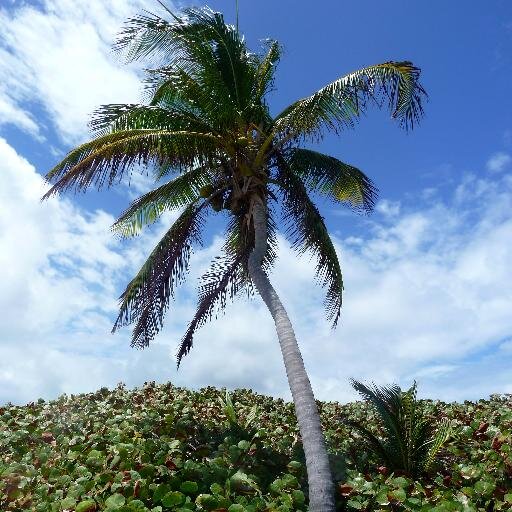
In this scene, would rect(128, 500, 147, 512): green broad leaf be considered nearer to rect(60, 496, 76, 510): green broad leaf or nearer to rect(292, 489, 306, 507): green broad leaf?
rect(60, 496, 76, 510): green broad leaf

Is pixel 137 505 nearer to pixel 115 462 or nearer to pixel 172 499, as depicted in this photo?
pixel 172 499

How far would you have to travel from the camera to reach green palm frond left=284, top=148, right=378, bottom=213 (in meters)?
11.6

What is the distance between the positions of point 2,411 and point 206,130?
6.97 meters

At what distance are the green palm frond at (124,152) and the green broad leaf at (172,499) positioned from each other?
5.13 m

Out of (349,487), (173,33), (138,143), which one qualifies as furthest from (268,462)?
(173,33)

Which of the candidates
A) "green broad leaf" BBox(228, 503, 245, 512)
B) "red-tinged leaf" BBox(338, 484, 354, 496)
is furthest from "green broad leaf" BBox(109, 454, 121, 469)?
"red-tinged leaf" BBox(338, 484, 354, 496)

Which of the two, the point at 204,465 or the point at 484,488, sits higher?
the point at 204,465

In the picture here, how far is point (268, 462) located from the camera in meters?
8.70

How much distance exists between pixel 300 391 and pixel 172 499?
2.37 m

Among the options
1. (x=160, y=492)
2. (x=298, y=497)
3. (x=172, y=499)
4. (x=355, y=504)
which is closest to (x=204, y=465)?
(x=160, y=492)

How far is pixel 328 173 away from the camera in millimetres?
11695

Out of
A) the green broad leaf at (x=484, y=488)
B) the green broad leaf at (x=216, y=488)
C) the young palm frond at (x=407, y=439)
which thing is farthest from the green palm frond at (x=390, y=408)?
the green broad leaf at (x=216, y=488)

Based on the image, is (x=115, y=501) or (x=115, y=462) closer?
(x=115, y=501)

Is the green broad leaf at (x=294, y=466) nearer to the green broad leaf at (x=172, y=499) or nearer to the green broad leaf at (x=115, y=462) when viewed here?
the green broad leaf at (x=172, y=499)
